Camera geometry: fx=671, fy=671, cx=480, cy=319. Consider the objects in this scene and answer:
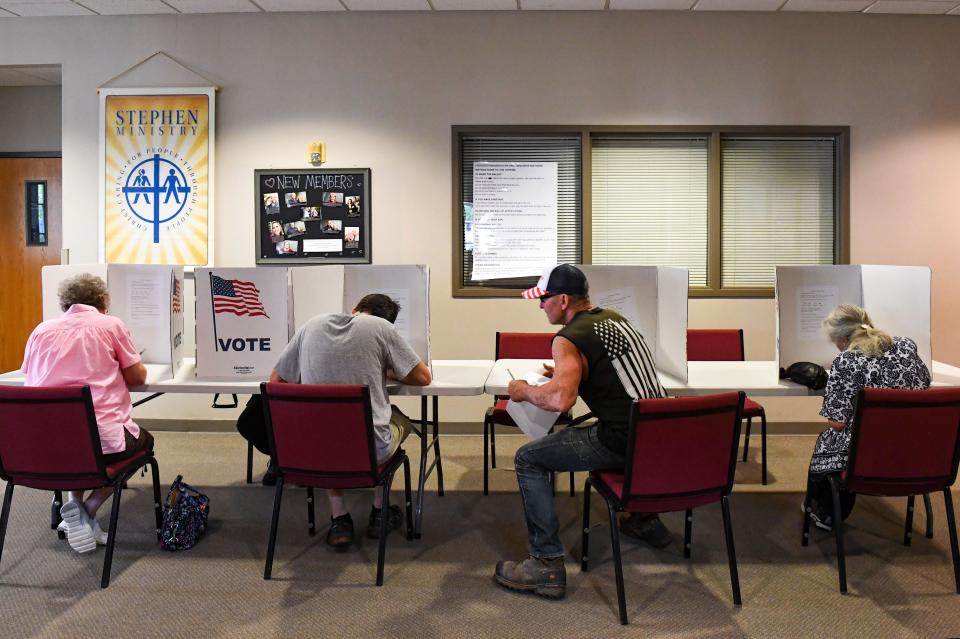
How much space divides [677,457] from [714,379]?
0.97 meters

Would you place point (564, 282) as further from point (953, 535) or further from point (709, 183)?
point (709, 183)

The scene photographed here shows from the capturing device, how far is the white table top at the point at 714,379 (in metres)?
2.78

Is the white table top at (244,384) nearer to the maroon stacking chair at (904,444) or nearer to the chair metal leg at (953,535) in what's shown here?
the maroon stacking chair at (904,444)

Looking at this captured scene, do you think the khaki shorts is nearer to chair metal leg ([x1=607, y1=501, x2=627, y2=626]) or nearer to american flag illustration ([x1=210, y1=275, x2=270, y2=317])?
american flag illustration ([x1=210, y1=275, x2=270, y2=317])

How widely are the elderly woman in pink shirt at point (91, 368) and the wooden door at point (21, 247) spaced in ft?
11.2

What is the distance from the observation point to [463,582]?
249cm

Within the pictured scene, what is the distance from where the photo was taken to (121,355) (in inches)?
108

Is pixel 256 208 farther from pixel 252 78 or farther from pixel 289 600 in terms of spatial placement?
pixel 289 600

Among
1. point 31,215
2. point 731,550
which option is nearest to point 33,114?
point 31,215

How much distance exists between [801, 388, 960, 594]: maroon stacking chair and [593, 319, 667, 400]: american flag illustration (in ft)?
2.25

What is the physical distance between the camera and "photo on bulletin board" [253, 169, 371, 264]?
468 cm

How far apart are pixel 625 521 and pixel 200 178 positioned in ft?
12.0

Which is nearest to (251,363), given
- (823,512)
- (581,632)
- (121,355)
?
(121,355)

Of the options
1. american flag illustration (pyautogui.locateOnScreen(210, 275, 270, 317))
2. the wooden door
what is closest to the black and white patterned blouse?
american flag illustration (pyautogui.locateOnScreen(210, 275, 270, 317))
